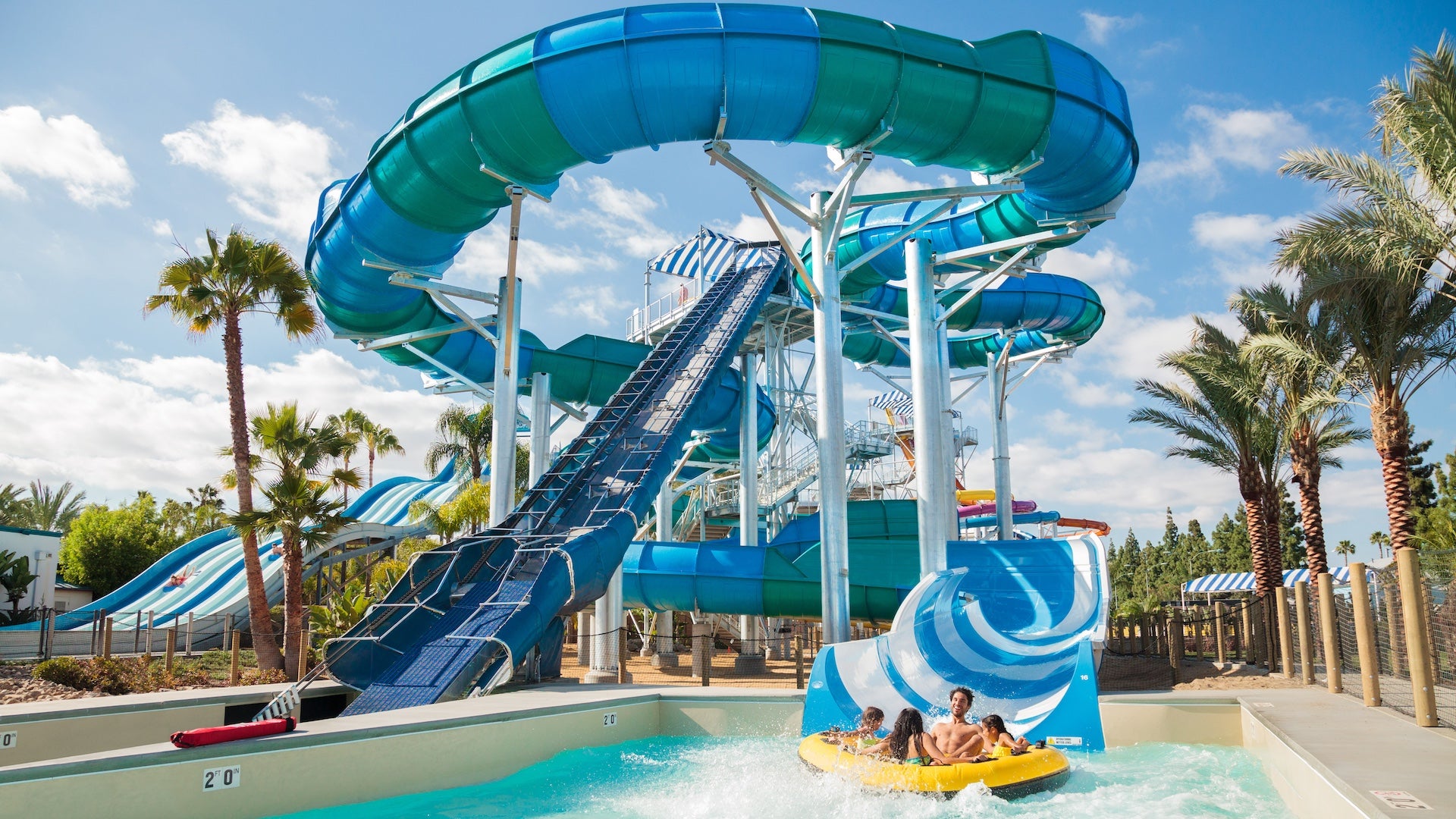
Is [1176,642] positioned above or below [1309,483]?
below

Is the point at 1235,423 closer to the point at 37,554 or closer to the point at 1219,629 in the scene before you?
the point at 1219,629

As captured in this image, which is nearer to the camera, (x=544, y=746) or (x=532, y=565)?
(x=544, y=746)

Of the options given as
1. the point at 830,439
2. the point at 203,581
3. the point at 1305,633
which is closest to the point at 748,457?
the point at 830,439

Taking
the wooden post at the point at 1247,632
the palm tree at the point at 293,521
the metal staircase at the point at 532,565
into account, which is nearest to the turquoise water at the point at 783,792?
the metal staircase at the point at 532,565

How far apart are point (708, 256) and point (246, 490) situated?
11464mm

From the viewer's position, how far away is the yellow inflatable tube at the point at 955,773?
717cm

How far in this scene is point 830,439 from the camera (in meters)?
13.8

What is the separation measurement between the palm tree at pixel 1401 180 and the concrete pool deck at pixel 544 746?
539 cm

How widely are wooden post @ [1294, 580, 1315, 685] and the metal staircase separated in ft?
27.9

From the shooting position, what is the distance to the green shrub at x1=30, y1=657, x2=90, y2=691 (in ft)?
45.8

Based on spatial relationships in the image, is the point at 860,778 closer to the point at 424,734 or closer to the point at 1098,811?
the point at 1098,811

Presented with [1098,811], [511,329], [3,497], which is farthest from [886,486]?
[3,497]

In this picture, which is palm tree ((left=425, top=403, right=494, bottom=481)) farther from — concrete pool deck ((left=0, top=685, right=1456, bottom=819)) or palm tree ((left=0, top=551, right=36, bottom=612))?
concrete pool deck ((left=0, top=685, right=1456, bottom=819))

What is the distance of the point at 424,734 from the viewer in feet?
26.2
